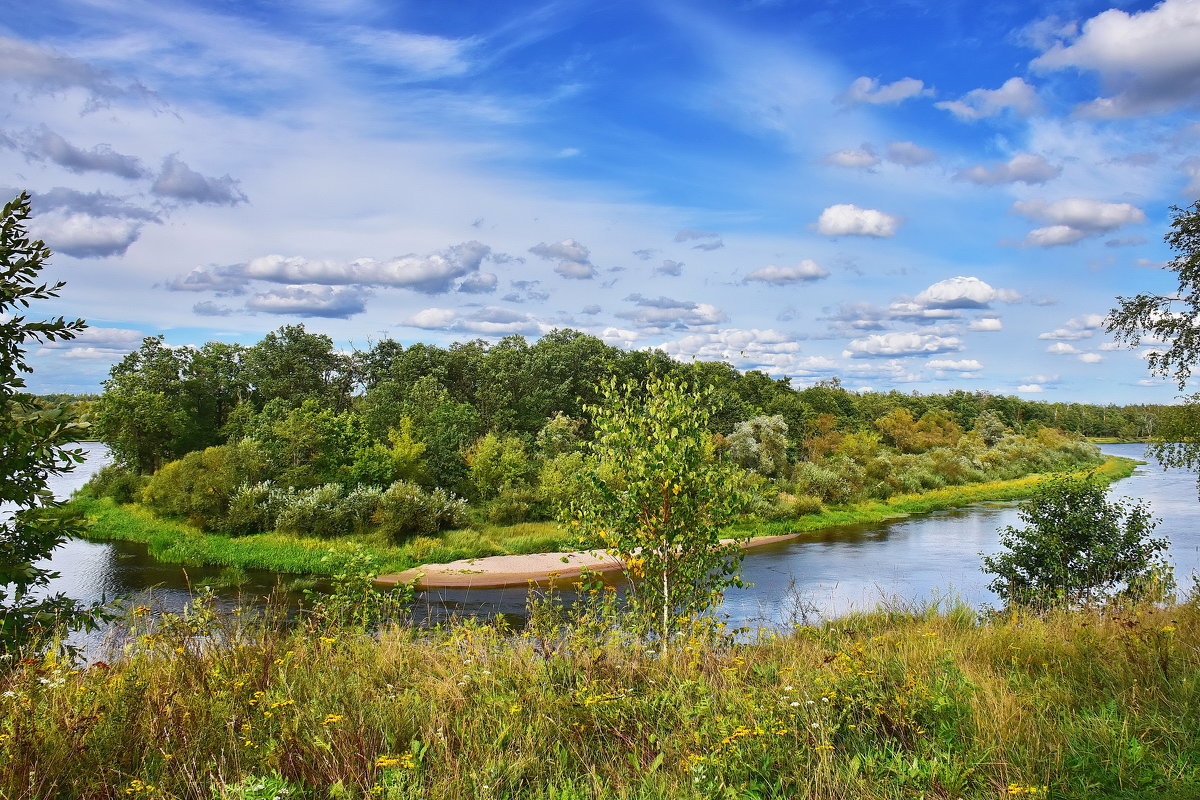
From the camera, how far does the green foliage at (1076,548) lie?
1327 cm

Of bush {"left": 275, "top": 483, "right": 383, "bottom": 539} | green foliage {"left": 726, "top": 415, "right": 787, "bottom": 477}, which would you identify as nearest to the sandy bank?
bush {"left": 275, "top": 483, "right": 383, "bottom": 539}

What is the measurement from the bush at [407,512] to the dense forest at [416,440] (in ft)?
0.22

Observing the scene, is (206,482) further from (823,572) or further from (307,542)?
(823,572)

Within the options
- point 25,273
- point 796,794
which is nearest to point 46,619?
point 25,273

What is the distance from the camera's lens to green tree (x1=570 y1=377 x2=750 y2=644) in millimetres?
9000

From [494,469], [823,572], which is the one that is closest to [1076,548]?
[823,572]

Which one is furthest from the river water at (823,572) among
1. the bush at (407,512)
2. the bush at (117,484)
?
the bush at (117,484)

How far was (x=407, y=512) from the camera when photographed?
3069cm

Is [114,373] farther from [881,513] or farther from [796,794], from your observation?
[796,794]

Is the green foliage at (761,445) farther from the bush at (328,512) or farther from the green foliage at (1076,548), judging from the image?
the green foliage at (1076,548)

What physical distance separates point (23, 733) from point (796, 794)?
3.92m

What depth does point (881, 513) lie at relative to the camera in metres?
41.1

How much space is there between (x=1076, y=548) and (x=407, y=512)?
24.0 m

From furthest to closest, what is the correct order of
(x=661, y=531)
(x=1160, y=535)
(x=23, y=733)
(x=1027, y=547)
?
1. (x=1160, y=535)
2. (x=1027, y=547)
3. (x=661, y=531)
4. (x=23, y=733)
